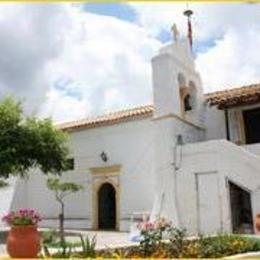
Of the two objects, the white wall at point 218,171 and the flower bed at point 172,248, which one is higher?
the white wall at point 218,171


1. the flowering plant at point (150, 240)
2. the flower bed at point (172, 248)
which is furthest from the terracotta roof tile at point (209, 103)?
the flowering plant at point (150, 240)

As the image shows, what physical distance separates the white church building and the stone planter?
8004mm

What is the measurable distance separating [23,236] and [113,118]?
1237cm

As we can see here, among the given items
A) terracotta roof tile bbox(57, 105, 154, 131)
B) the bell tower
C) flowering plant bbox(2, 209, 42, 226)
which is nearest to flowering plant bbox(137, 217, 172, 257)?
flowering plant bbox(2, 209, 42, 226)

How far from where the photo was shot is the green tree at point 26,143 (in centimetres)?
1805

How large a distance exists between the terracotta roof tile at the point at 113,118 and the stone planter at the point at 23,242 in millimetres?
11248

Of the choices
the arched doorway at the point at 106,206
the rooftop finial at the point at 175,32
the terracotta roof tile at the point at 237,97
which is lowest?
the arched doorway at the point at 106,206

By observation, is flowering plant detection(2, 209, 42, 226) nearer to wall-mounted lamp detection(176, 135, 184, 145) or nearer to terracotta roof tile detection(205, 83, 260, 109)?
wall-mounted lamp detection(176, 135, 184, 145)

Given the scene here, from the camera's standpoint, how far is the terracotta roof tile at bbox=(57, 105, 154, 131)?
67.8ft

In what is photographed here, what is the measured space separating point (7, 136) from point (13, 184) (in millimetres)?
8215

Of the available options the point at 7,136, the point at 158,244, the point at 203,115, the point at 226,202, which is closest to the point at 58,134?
the point at 7,136

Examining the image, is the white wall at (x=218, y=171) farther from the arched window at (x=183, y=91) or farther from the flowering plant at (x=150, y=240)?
the flowering plant at (x=150, y=240)

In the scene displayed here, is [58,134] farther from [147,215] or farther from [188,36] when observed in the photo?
[188,36]

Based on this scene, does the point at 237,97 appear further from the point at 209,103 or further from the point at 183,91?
the point at 183,91
